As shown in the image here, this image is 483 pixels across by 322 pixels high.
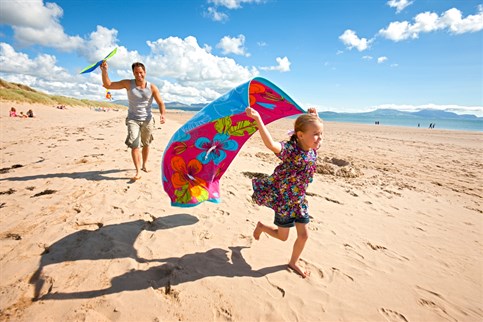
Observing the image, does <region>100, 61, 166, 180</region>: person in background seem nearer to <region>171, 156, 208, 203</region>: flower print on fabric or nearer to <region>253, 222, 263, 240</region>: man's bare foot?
<region>171, 156, 208, 203</region>: flower print on fabric

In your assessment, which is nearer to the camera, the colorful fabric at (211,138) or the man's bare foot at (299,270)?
the man's bare foot at (299,270)

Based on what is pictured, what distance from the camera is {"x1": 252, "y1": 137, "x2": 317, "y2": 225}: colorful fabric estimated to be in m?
2.64

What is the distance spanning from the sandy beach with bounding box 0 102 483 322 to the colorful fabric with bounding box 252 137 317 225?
2.58 feet

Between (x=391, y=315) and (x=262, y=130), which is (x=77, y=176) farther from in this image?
(x=391, y=315)

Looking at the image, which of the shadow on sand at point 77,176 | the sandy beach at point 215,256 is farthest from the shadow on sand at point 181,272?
the shadow on sand at point 77,176

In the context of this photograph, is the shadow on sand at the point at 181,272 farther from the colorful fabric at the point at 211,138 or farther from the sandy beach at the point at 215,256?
the colorful fabric at the point at 211,138

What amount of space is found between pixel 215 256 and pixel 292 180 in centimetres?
140

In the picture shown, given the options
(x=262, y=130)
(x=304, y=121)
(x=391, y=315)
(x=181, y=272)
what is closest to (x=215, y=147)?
(x=262, y=130)

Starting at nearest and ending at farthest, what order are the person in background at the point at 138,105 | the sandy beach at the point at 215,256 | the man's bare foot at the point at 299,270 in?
the sandy beach at the point at 215,256
the man's bare foot at the point at 299,270
the person in background at the point at 138,105

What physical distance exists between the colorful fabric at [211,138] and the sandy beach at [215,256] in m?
0.66

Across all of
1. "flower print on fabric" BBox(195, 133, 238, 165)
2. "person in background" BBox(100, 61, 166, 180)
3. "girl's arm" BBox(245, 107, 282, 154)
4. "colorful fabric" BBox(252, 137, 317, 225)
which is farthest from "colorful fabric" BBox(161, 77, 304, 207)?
"person in background" BBox(100, 61, 166, 180)

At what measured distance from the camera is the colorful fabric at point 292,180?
264 cm

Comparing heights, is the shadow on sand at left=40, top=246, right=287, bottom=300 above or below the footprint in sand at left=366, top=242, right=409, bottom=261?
above

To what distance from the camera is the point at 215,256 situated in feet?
10.1
